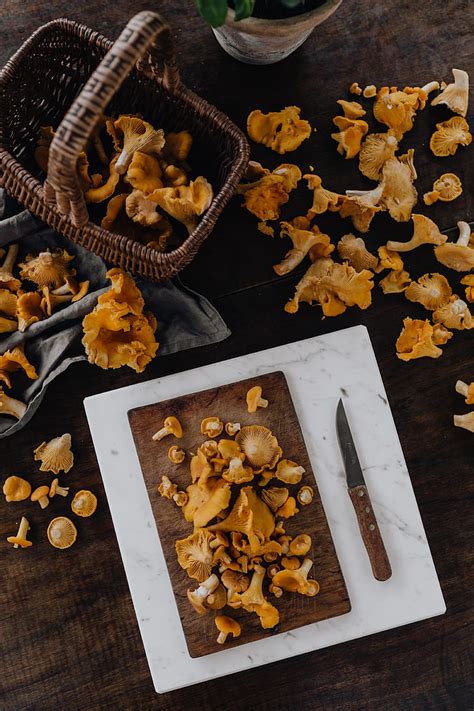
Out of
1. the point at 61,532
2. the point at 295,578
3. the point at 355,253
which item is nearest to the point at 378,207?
the point at 355,253

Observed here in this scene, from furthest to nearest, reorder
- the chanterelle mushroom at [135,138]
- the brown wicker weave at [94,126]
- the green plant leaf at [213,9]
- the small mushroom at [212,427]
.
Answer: the small mushroom at [212,427] → the chanterelle mushroom at [135,138] → the brown wicker weave at [94,126] → the green plant leaf at [213,9]

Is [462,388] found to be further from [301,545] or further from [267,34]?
[267,34]

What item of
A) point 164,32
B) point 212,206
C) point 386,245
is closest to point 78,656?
point 212,206

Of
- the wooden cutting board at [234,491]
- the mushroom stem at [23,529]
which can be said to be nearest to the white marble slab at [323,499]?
the wooden cutting board at [234,491]

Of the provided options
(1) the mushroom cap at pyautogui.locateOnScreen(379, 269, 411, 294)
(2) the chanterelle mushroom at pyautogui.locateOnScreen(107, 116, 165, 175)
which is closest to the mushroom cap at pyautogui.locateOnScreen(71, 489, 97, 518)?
(2) the chanterelle mushroom at pyautogui.locateOnScreen(107, 116, 165, 175)

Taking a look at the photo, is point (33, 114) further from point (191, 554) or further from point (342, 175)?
point (191, 554)

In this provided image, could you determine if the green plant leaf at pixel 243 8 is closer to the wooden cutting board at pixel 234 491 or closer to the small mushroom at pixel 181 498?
the wooden cutting board at pixel 234 491
